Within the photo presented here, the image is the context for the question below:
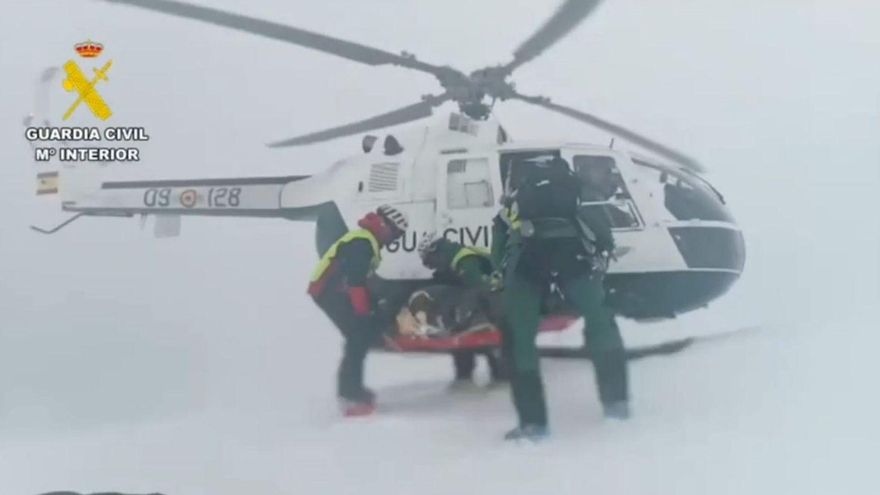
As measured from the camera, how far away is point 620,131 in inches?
69.2

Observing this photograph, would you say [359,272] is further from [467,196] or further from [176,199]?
[176,199]

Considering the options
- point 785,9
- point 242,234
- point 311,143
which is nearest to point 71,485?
point 242,234

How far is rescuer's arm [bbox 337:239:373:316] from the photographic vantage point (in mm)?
1753

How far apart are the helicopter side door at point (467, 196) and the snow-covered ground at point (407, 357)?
0.12m

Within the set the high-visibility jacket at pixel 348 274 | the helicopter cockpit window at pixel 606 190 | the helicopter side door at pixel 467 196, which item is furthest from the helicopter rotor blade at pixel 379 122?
the helicopter cockpit window at pixel 606 190

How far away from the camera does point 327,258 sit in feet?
5.83

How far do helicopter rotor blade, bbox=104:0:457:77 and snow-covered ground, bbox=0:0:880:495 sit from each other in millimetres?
24

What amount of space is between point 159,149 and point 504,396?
90 centimetres

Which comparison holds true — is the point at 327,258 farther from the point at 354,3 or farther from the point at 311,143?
the point at 354,3

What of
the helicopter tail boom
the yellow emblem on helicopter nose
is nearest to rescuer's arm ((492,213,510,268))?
the helicopter tail boom

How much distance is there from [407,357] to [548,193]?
0.43 m

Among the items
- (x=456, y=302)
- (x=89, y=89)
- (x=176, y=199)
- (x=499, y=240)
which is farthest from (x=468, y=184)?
(x=89, y=89)

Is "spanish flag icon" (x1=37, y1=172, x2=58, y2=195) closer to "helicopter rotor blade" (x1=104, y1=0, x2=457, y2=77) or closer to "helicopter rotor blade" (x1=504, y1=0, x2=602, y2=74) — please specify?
"helicopter rotor blade" (x1=104, y1=0, x2=457, y2=77)

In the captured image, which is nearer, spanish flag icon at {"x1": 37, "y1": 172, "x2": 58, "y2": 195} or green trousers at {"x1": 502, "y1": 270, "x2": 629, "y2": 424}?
green trousers at {"x1": 502, "y1": 270, "x2": 629, "y2": 424}
